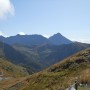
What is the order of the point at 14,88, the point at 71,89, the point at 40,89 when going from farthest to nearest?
the point at 14,88, the point at 40,89, the point at 71,89

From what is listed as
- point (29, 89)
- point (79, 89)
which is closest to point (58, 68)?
point (29, 89)

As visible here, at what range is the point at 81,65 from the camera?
4153 cm

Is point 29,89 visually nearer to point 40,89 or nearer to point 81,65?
point 40,89

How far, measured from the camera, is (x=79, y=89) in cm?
2089

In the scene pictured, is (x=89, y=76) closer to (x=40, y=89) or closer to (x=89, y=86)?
(x=89, y=86)

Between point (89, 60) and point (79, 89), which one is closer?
point (79, 89)

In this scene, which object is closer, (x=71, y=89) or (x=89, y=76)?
(x=71, y=89)

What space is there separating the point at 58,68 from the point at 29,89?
472 inches

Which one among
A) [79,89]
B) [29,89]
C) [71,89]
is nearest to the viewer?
[79,89]

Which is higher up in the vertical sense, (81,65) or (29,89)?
(81,65)

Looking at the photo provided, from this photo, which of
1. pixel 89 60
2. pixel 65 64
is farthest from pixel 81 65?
pixel 65 64

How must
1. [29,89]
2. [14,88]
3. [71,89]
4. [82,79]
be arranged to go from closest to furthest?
[71,89], [82,79], [29,89], [14,88]

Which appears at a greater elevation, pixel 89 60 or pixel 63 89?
pixel 89 60

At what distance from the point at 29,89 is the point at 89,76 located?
16.1m
